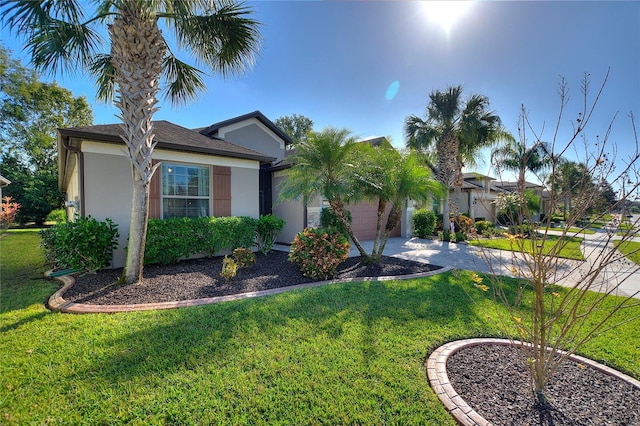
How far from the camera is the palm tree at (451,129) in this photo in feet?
50.5

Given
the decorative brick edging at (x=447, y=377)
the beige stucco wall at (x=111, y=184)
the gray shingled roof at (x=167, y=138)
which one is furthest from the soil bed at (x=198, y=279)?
the decorative brick edging at (x=447, y=377)

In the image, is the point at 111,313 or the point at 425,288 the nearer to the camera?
the point at 111,313

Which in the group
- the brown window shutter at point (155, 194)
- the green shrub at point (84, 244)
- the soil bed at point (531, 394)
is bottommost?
the soil bed at point (531, 394)

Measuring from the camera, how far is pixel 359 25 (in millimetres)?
9727

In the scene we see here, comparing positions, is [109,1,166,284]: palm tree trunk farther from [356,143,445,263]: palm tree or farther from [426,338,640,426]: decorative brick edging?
[426,338,640,426]: decorative brick edging

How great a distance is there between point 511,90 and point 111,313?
413 inches

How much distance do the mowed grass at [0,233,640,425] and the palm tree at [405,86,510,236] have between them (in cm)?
1212

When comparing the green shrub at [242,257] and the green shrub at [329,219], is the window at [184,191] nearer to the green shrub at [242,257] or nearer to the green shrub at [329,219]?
the green shrub at [242,257]

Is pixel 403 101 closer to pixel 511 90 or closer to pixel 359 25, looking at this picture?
pixel 359 25

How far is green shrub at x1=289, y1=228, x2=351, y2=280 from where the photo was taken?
7523 millimetres

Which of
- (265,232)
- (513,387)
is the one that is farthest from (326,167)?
(513,387)

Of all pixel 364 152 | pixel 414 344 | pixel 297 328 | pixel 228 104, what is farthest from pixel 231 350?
pixel 228 104

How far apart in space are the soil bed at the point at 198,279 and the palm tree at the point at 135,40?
63cm

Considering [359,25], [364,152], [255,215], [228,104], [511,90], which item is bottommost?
[255,215]
